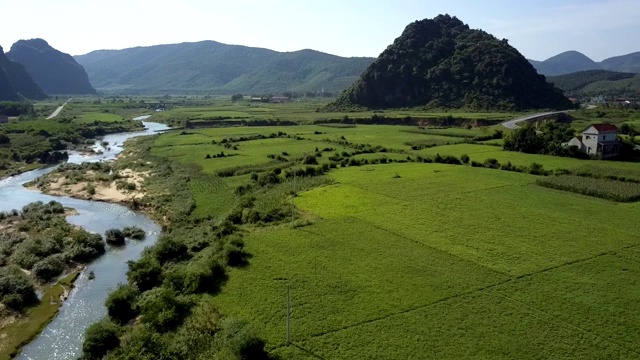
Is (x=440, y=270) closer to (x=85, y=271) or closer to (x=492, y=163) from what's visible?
(x=85, y=271)

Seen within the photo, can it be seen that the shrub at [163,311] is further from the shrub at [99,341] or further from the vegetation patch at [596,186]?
the vegetation patch at [596,186]

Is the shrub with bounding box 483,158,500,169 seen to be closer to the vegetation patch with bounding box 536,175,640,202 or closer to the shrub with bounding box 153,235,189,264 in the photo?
the vegetation patch with bounding box 536,175,640,202

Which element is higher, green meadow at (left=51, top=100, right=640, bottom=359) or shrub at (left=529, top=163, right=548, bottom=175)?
shrub at (left=529, top=163, right=548, bottom=175)

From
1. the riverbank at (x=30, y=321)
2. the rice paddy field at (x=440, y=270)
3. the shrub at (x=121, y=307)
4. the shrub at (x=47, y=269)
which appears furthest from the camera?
the shrub at (x=47, y=269)

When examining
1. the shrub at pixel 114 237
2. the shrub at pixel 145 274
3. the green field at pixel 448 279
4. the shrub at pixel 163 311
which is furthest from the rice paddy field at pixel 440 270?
the shrub at pixel 114 237

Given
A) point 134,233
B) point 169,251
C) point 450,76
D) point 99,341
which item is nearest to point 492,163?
point 169,251

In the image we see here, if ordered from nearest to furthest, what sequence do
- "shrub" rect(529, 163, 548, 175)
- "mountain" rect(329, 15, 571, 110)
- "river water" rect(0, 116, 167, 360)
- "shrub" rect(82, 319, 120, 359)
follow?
1. "shrub" rect(82, 319, 120, 359)
2. "river water" rect(0, 116, 167, 360)
3. "shrub" rect(529, 163, 548, 175)
4. "mountain" rect(329, 15, 571, 110)

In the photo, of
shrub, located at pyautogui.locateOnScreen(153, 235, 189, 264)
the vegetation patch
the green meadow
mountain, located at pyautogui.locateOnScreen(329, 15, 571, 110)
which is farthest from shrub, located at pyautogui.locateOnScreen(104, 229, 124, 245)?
Result: mountain, located at pyautogui.locateOnScreen(329, 15, 571, 110)
